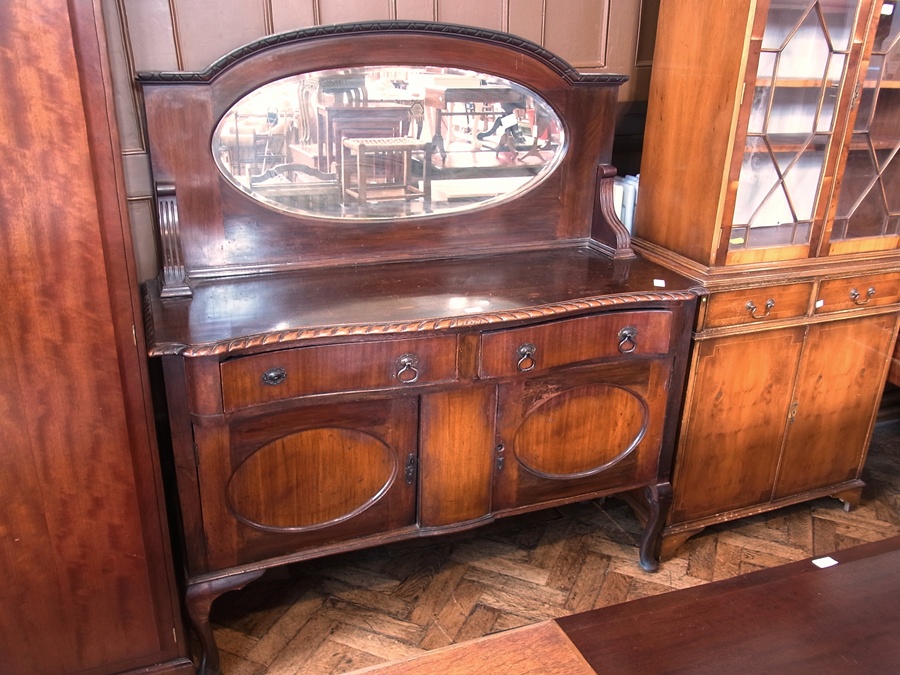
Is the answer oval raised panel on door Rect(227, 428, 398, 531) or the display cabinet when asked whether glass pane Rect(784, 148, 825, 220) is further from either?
oval raised panel on door Rect(227, 428, 398, 531)

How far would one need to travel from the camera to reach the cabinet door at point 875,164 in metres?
1.74

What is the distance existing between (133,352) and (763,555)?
64.4 inches

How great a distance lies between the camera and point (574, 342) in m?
1.55

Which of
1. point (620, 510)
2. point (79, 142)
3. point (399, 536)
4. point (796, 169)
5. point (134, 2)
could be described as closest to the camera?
point (79, 142)

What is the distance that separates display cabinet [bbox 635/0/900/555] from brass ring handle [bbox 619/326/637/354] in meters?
0.20

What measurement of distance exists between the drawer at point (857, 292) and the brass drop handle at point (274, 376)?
1.31m

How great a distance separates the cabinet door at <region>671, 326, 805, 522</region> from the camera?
1.78 meters

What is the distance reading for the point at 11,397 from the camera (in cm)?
117

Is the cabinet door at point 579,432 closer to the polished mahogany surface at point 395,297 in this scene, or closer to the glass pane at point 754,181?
the polished mahogany surface at point 395,297

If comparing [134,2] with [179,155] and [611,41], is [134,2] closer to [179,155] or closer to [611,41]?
[179,155]

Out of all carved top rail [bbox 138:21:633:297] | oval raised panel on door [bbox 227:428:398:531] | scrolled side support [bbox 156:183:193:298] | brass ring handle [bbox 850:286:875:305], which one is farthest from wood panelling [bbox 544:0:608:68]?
oval raised panel on door [bbox 227:428:398:531]

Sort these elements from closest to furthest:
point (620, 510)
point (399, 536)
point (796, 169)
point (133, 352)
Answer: point (133, 352), point (399, 536), point (796, 169), point (620, 510)

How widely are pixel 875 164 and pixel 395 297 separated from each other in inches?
49.8

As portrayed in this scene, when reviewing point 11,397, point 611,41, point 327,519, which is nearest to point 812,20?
point 611,41
